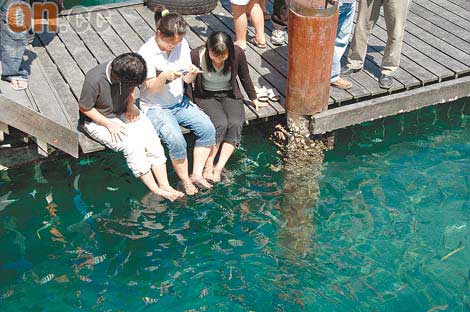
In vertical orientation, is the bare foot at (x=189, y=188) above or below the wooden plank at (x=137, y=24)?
below

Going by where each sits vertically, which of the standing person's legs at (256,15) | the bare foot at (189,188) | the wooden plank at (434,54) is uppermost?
the standing person's legs at (256,15)

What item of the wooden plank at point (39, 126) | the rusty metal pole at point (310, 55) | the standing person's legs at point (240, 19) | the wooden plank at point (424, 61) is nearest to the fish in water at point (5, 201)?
the wooden plank at point (39, 126)

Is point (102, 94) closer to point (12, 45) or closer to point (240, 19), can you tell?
point (12, 45)

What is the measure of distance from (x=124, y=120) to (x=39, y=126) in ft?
2.50

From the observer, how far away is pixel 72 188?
725cm

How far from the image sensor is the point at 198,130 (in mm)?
6797

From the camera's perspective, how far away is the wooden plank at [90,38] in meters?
7.90

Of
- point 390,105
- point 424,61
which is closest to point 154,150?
point 390,105

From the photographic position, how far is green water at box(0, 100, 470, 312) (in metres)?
6.05

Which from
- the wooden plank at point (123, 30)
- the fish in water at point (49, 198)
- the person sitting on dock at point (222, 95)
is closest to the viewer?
the person sitting on dock at point (222, 95)

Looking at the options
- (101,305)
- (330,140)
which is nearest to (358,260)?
(330,140)

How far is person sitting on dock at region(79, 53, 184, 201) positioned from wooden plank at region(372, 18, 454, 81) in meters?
3.28

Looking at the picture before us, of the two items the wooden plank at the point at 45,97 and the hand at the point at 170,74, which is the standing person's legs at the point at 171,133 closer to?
the hand at the point at 170,74

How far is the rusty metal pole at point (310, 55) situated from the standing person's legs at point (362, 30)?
0.92m
